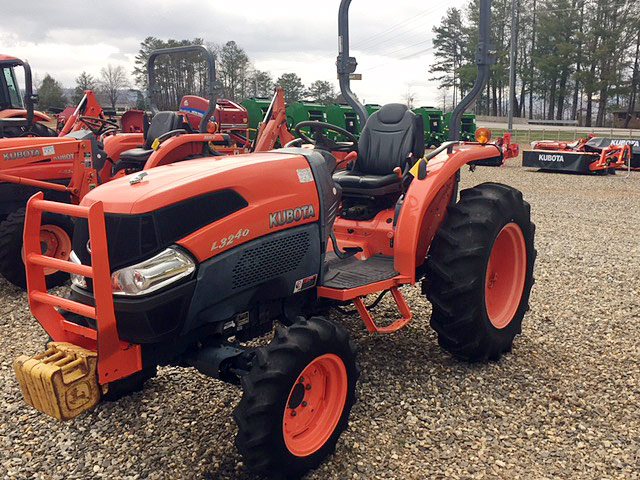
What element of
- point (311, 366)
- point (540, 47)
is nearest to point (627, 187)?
point (311, 366)

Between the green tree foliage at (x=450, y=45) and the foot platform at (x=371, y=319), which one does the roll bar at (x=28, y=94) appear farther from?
the green tree foliage at (x=450, y=45)

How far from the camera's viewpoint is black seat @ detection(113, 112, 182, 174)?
7.31m

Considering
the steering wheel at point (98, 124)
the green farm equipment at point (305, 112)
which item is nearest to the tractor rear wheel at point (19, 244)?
the steering wheel at point (98, 124)

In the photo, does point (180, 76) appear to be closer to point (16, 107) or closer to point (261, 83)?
point (261, 83)

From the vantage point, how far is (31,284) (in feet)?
7.84

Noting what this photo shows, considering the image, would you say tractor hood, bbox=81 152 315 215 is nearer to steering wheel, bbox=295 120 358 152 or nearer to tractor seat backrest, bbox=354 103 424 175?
steering wheel, bbox=295 120 358 152

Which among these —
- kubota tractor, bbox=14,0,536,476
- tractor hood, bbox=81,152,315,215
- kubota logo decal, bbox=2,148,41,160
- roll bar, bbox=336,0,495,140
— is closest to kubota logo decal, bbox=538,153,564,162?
roll bar, bbox=336,0,495,140

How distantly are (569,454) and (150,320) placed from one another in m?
1.94

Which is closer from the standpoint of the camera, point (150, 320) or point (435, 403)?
point (150, 320)

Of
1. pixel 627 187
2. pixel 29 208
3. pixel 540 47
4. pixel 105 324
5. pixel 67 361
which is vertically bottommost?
pixel 627 187

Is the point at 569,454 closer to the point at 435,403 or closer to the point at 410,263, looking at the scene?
the point at 435,403

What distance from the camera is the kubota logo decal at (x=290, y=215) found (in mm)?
2592

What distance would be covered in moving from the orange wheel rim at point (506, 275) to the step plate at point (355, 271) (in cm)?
72

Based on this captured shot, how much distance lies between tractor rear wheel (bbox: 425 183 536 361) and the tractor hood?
0.95 m
